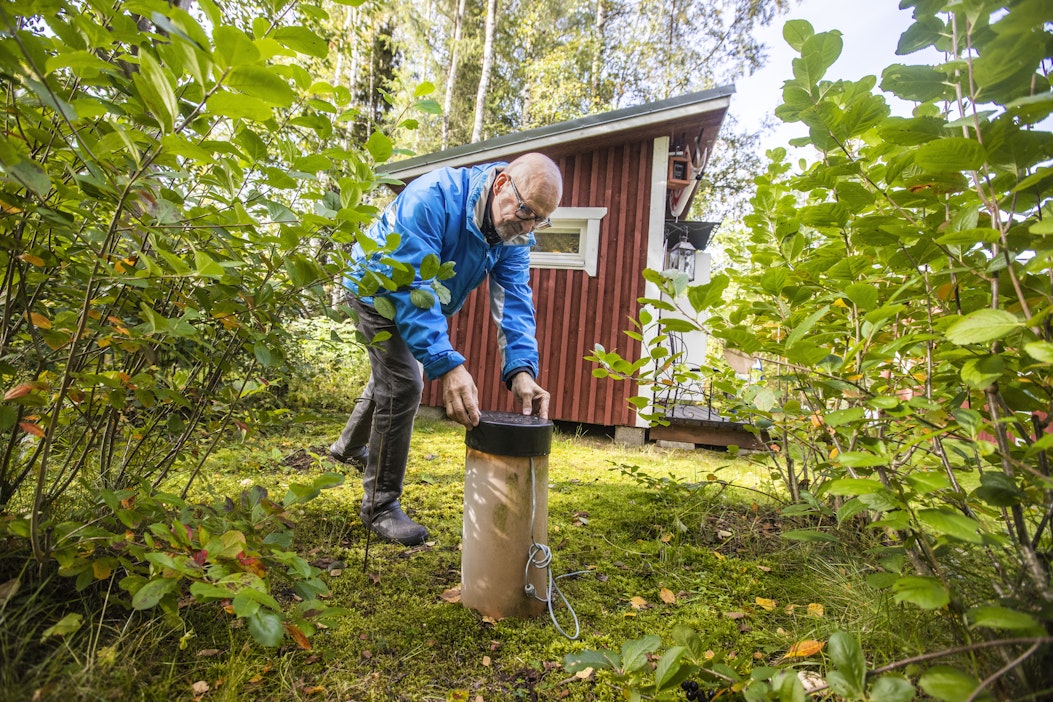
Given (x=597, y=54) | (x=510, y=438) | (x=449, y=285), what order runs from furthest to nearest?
(x=597, y=54) < (x=449, y=285) < (x=510, y=438)

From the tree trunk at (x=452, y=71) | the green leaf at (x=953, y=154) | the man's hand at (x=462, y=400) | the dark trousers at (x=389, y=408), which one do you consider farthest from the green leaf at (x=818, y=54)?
the tree trunk at (x=452, y=71)

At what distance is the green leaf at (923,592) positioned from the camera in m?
0.68

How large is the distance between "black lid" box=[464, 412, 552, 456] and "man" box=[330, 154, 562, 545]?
0.25 m

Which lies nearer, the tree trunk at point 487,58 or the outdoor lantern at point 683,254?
the outdoor lantern at point 683,254

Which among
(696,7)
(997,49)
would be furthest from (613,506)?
(696,7)

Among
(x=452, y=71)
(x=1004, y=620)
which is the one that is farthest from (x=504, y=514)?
(x=452, y=71)

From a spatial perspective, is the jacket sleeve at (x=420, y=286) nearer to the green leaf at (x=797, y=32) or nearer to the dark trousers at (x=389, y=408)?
the dark trousers at (x=389, y=408)

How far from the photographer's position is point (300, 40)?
816mm

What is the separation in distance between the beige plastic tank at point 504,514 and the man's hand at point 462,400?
0.04 m

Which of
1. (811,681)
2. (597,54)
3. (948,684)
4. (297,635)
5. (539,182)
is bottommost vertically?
(811,681)

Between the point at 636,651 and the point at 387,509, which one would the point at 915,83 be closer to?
the point at 636,651

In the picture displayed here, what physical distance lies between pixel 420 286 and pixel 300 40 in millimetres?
949

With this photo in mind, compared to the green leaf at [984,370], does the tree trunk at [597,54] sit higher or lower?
higher

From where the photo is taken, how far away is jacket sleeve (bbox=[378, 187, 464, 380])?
183 cm
